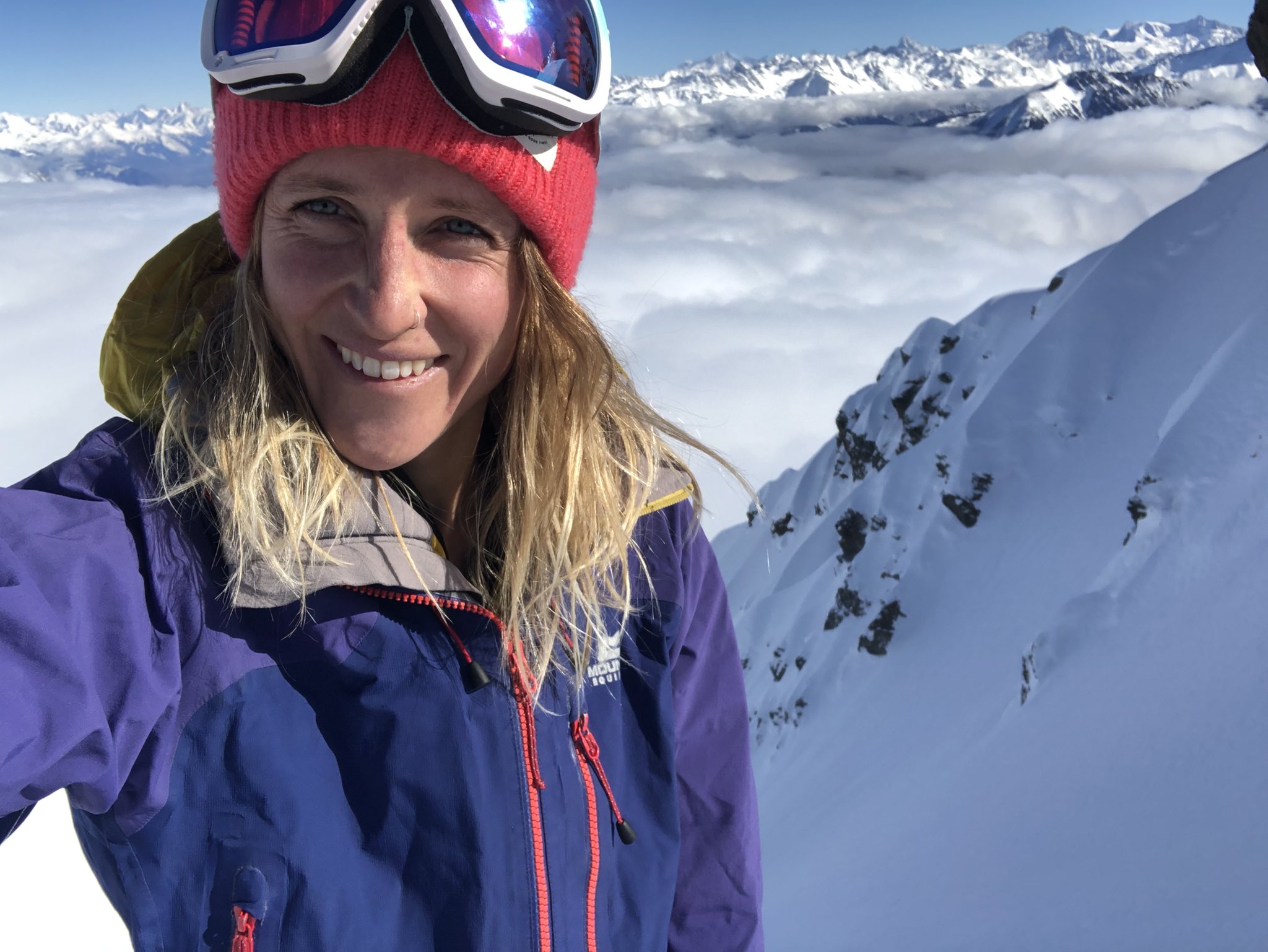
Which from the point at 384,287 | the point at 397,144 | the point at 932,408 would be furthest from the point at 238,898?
the point at 932,408

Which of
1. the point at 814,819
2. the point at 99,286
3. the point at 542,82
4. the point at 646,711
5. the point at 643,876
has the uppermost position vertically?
the point at 99,286

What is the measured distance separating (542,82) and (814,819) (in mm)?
24711

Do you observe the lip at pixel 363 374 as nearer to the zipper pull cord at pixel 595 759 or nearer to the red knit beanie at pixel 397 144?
the red knit beanie at pixel 397 144

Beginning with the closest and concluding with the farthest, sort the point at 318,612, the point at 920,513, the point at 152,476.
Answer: the point at 152,476, the point at 318,612, the point at 920,513

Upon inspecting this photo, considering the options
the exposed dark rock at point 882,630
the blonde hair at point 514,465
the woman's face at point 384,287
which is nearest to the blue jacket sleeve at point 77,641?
the blonde hair at point 514,465

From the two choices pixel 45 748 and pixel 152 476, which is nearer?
pixel 45 748

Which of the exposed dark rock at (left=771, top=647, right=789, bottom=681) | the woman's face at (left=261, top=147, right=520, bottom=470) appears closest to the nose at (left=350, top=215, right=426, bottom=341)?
the woman's face at (left=261, top=147, right=520, bottom=470)

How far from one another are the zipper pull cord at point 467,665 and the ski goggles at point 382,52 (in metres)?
0.86

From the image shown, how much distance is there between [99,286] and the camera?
453ft

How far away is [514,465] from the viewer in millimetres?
1928

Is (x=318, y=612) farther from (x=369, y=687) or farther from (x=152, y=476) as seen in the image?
(x=152, y=476)

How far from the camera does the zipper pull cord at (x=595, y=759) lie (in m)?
1.79

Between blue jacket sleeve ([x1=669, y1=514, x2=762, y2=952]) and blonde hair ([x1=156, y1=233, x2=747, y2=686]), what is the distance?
26 cm

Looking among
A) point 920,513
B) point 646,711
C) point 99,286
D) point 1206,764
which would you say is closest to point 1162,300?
point 920,513
